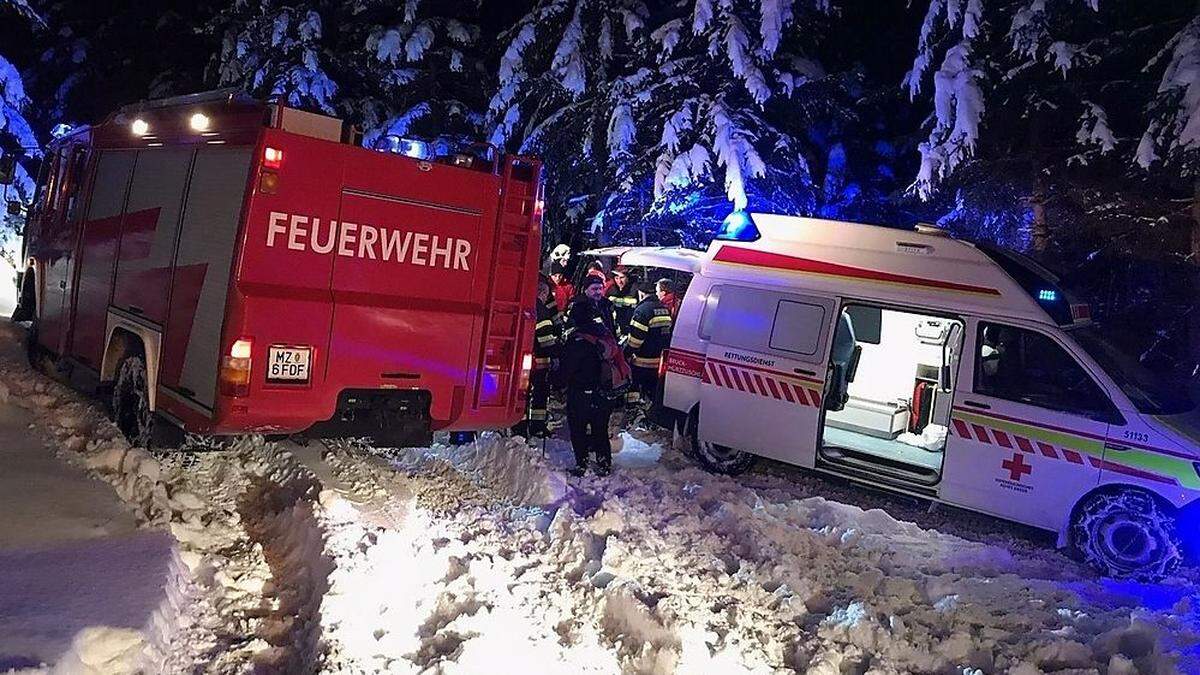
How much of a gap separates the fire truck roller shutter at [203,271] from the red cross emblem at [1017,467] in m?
5.67

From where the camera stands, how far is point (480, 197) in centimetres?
670

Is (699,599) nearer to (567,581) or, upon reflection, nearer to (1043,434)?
(567,581)

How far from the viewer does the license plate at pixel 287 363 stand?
582 cm

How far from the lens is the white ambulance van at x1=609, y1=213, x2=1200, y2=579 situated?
6215 millimetres

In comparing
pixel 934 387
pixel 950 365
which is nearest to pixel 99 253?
pixel 950 365

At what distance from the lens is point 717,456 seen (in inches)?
332

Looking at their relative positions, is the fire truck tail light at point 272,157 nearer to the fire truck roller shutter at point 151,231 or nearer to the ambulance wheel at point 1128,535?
the fire truck roller shutter at point 151,231

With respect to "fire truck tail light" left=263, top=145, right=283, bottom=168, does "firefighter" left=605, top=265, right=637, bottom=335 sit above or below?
below

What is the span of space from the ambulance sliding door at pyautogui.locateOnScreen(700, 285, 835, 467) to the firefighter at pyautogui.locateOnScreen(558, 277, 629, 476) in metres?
0.99

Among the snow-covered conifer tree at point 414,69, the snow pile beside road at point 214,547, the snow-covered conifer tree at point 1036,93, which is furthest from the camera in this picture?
the snow-covered conifer tree at point 414,69

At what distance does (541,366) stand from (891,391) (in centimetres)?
369

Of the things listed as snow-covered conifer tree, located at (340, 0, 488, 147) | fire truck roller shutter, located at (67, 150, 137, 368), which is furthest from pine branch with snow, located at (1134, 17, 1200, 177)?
snow-covered conifer tree, located at (340, 0, 488, 147)

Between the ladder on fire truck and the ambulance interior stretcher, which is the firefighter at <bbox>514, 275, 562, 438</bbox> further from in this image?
the ambulance interior stretcher

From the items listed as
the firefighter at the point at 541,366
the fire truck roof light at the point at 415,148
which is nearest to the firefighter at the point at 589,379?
the firefighter at the point at 541,366
